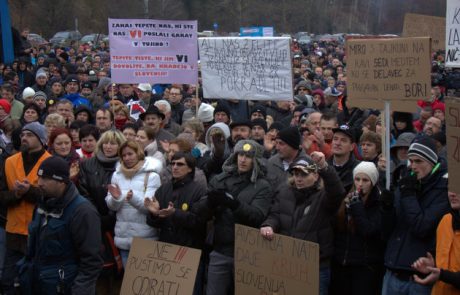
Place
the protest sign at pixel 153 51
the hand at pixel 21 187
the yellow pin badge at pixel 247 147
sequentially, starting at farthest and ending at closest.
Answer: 1. the protest sign at pixel 153 51
2. the hand at pixel 21 187
3. the yellow pin badge at pixel 247 147

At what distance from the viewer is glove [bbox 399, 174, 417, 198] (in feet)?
18.3

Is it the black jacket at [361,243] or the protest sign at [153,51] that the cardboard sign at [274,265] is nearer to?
the black jacket at [361,243]

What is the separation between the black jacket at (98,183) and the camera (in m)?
7.12

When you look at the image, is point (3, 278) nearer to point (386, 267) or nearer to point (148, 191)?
point (148, 191)

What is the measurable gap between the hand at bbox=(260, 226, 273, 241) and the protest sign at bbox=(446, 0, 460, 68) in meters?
2.75

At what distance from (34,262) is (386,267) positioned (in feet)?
8.54

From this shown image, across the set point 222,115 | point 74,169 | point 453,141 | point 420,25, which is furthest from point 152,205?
point 420,25

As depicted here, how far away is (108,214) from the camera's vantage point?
716 centimetres

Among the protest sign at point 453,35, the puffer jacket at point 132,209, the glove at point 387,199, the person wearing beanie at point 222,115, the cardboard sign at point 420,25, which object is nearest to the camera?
the glove at point 387,199

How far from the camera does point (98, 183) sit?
7.18 metres

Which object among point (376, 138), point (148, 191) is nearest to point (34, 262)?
point (148, 191)

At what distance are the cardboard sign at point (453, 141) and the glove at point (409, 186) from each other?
0.67 m

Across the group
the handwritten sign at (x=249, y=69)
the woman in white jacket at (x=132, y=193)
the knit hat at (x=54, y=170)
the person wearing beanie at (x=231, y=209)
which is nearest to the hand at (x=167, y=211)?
the person wearing beanie at (x=231, y=209)

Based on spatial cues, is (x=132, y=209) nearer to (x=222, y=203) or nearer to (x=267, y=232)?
(x=222, y=203)
